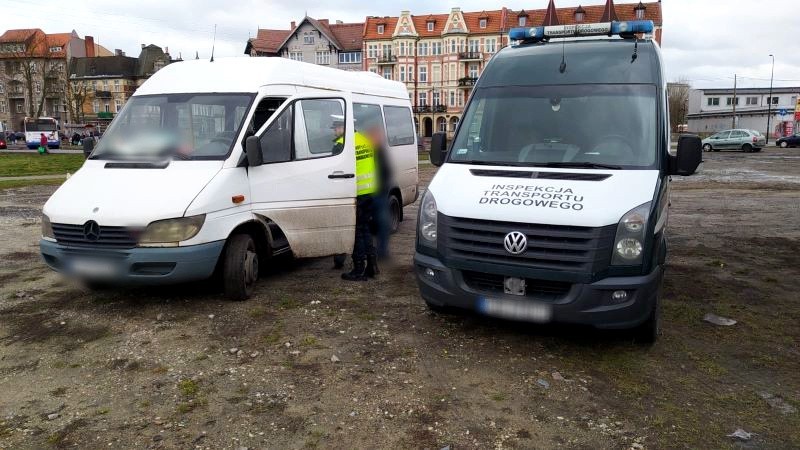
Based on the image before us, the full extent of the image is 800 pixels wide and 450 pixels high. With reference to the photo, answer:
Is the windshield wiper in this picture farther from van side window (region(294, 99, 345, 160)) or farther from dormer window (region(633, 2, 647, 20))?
dormer window (region(633, 2, 647, 20))

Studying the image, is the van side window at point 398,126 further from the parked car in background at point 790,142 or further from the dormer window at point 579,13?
the dormer window at point 579,13

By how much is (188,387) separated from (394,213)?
19.7ft

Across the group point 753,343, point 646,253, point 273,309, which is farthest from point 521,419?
point 273,309

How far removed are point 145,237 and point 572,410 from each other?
4014 mm

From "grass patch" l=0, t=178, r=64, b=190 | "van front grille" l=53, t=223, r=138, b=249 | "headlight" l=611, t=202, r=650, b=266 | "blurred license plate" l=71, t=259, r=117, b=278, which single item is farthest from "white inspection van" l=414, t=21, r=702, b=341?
"grass patch" l=0, t=178, r=64, b=190

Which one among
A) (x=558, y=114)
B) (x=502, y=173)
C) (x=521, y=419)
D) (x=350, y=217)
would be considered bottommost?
(x=521, y=419)

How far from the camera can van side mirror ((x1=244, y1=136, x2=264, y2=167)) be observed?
6031 millimetres

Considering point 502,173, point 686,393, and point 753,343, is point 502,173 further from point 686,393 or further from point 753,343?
point 753,343

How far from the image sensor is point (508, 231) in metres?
4.46

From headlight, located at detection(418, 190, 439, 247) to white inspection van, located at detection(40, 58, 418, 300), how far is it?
2.09m

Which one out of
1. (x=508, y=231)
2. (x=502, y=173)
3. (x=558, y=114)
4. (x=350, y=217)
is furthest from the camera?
(x=350, y=217)

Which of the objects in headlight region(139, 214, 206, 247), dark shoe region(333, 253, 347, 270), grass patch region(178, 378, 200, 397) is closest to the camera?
grass patch region(178, 378, 200, 397)

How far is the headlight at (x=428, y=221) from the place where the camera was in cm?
489

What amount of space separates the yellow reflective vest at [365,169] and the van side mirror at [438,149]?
104cm
